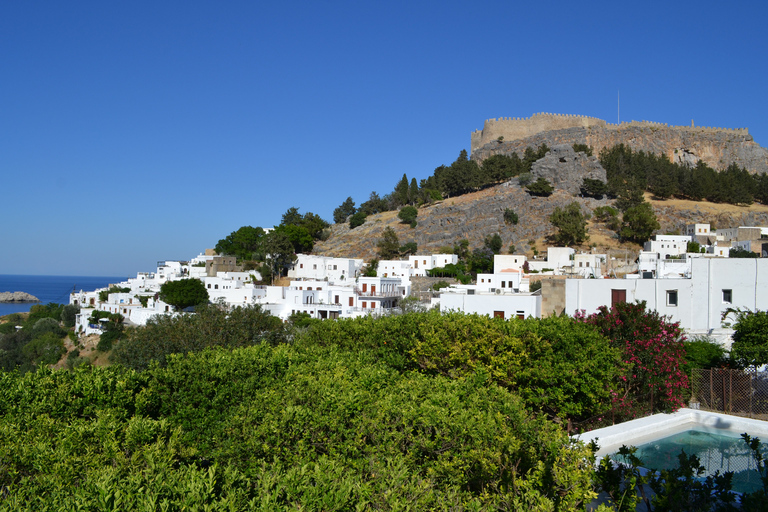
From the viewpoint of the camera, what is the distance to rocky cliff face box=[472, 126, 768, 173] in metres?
86.4

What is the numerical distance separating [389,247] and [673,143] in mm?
54098

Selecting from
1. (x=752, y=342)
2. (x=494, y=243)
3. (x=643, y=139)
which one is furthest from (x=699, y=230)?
(x=752, y=342)

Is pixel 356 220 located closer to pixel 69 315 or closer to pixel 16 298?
pixel 69 315

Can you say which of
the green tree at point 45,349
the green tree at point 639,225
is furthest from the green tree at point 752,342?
the green tree at point 639,225

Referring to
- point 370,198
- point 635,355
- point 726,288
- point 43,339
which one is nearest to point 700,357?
point 635,355

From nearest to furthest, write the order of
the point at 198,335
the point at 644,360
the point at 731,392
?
the point at 731,392, the point at 644,360, the point at 198,335

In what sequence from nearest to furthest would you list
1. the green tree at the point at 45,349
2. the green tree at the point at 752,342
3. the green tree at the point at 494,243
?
the green tree at the point at 752,342
the green tree at the point at 45,349
the green tree at the point at 494,243

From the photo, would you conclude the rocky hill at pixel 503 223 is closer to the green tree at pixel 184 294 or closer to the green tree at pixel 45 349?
the green tree at pixel 184 294

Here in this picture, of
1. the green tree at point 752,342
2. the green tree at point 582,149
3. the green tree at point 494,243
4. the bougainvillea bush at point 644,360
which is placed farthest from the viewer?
the green tree at point 582,149

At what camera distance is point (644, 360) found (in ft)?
46.4

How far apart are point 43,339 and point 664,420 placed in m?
50.0

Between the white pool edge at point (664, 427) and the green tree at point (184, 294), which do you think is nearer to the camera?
the white pool edge at point (664, 427)

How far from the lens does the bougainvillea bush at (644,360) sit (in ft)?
44.2

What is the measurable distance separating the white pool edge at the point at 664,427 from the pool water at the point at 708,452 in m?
0.25
